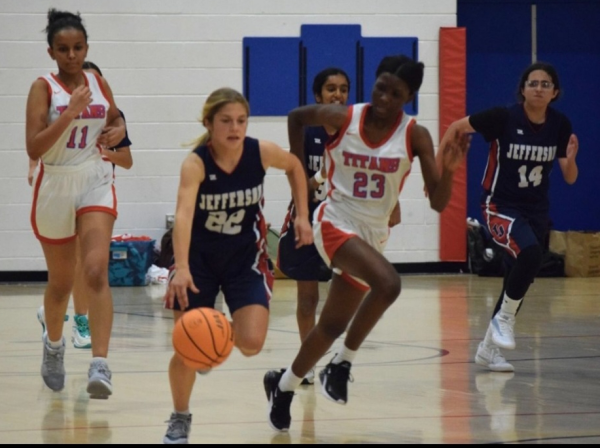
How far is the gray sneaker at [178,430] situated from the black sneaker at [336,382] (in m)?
0.68

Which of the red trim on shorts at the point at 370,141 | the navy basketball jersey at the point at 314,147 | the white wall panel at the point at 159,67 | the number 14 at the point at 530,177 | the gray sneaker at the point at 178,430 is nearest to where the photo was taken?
the gray sneaker at the point at 178,430

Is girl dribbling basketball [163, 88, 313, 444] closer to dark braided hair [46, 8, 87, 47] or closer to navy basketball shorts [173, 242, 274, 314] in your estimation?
navy basketball shorts [173, 242, 274, 314]

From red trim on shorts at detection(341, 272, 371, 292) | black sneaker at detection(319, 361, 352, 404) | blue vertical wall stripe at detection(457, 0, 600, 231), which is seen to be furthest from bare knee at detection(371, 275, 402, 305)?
blue vertical wall stripe at detection(457, 0, 600, 231)

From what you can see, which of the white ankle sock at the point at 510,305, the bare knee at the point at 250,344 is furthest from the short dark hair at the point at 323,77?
the bare knee at the point at 250,344

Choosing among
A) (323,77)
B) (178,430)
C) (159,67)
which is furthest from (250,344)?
(159,67)

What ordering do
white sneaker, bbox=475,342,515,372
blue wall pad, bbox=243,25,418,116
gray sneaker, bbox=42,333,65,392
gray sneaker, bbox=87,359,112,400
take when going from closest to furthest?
gray sneaker, bbox=87,359,112,400, gray sneaker, bbox=42,333,65,392, white sneaker, bbox=475,342,515,372, blue wall pad, bbox=243,25,418,116

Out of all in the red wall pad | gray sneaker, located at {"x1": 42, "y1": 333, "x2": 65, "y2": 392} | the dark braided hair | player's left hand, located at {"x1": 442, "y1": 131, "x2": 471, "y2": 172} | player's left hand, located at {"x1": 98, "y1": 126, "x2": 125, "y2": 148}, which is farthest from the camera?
the red wall pad

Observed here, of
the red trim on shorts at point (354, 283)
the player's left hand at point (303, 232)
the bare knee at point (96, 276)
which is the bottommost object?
the bare knee at point (96, 276)

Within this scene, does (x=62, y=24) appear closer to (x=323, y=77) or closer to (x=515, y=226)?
(x=323, y=77)

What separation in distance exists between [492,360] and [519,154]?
124 cm

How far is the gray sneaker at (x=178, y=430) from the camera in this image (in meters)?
4.27

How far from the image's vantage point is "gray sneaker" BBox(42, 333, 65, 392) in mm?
5688

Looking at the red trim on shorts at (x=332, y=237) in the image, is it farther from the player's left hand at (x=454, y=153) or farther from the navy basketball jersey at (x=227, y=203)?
the player's left hand at (x=454, y=153)

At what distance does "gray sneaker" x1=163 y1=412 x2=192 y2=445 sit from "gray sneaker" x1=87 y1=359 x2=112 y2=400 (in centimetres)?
81
